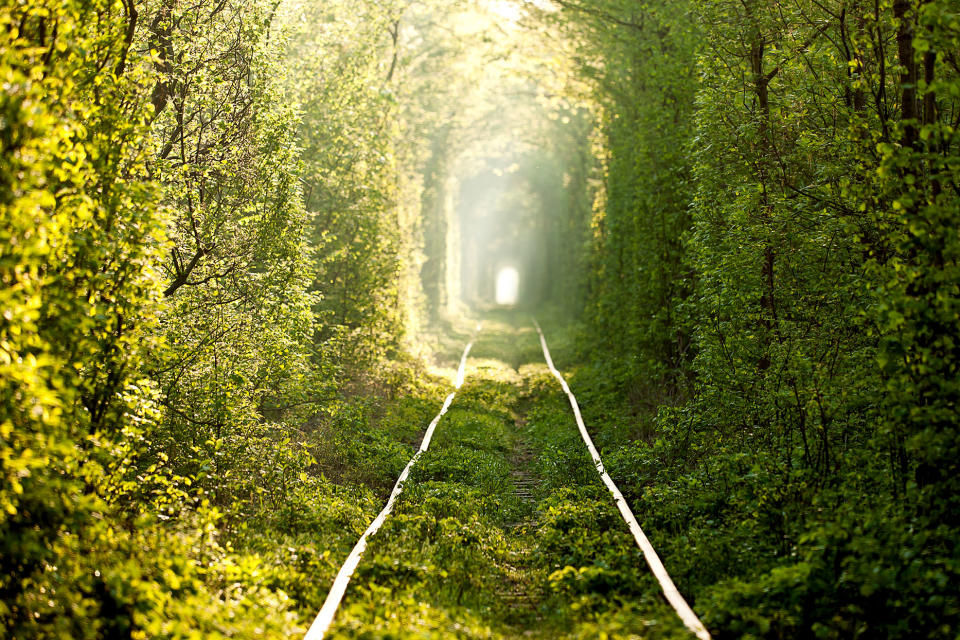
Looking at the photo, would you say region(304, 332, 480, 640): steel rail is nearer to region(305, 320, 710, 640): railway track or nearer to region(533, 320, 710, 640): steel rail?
region(305, 320, 710, 640): railway track

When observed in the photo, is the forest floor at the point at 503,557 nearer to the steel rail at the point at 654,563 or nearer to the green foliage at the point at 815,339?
the steel rail at the point at 654,563

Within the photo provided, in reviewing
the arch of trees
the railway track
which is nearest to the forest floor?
the railway track

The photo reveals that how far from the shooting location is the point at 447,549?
698cm

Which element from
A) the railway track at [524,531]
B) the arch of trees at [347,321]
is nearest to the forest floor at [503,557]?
the railway track at [524,531]

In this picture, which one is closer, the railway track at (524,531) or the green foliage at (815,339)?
the railway track at (524,531)

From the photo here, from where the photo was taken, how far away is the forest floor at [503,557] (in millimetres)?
5301

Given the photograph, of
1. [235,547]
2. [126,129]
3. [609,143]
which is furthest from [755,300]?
[609,143]

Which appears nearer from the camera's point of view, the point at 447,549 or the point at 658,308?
the point at 447,549

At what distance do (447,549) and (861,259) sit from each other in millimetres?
5215

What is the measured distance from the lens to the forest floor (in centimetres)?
530

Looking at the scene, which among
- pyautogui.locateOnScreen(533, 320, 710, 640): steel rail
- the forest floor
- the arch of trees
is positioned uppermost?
the arch of trees

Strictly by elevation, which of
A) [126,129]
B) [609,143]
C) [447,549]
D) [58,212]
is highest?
[609,143]

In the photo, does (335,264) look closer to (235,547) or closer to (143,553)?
(235,547)

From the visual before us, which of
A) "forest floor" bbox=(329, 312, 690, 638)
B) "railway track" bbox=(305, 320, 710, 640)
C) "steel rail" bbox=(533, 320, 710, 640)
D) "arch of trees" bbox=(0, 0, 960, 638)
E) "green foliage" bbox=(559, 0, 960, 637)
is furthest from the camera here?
"forest floor" bbox=(329, 312, 690, 638)
